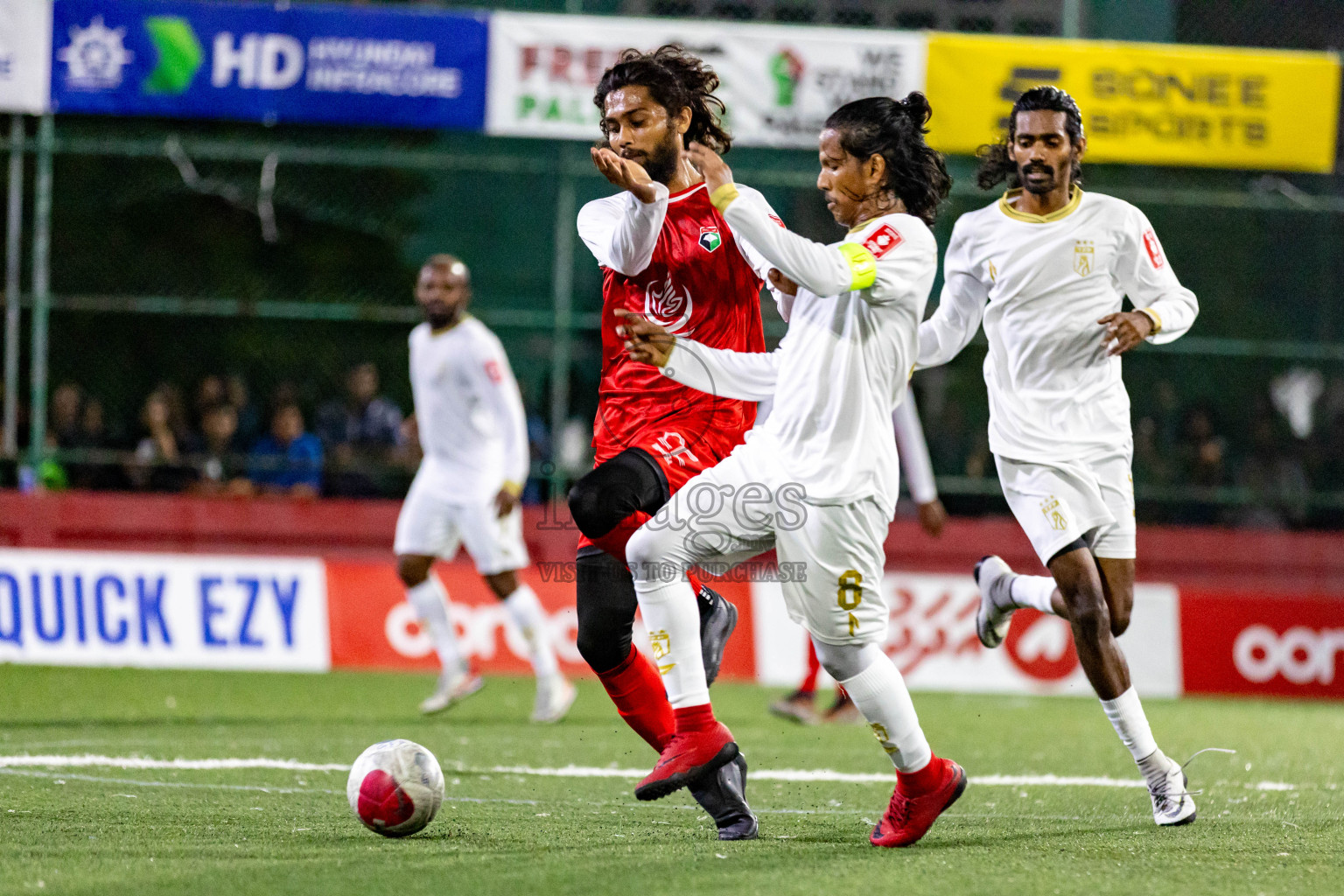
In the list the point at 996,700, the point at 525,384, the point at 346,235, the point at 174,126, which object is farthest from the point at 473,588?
the point at 346,235

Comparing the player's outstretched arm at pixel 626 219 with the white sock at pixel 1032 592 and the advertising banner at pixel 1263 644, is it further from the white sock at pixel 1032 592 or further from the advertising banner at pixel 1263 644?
the advertising banner at pixel 1263 644

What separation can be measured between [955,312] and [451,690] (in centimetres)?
489

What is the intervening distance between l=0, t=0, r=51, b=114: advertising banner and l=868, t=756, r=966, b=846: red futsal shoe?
10919mm

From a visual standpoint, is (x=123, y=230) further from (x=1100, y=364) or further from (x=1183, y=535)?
(x=1100, y=364)

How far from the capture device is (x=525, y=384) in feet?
46.6

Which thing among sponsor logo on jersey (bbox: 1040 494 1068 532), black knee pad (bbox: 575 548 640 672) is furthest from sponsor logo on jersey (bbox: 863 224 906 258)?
sponsor logo on jersey (bbox: 1040 494 1068 532)

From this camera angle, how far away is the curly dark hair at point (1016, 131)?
5.99 metres

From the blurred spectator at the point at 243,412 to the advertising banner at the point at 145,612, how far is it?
7.67ft

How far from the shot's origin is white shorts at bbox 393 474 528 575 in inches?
398

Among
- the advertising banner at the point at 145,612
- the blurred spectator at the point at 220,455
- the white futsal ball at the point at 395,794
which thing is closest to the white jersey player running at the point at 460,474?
the advertising banner at the point at 145,612

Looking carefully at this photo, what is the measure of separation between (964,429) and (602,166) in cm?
976

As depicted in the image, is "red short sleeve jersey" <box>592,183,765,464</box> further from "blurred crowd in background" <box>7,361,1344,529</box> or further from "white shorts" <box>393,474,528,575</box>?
"blurred crowd in background" <box>7,361,1344,529</box>

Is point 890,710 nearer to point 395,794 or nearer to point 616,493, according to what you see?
point 616,493

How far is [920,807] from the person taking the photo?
4.92 m
